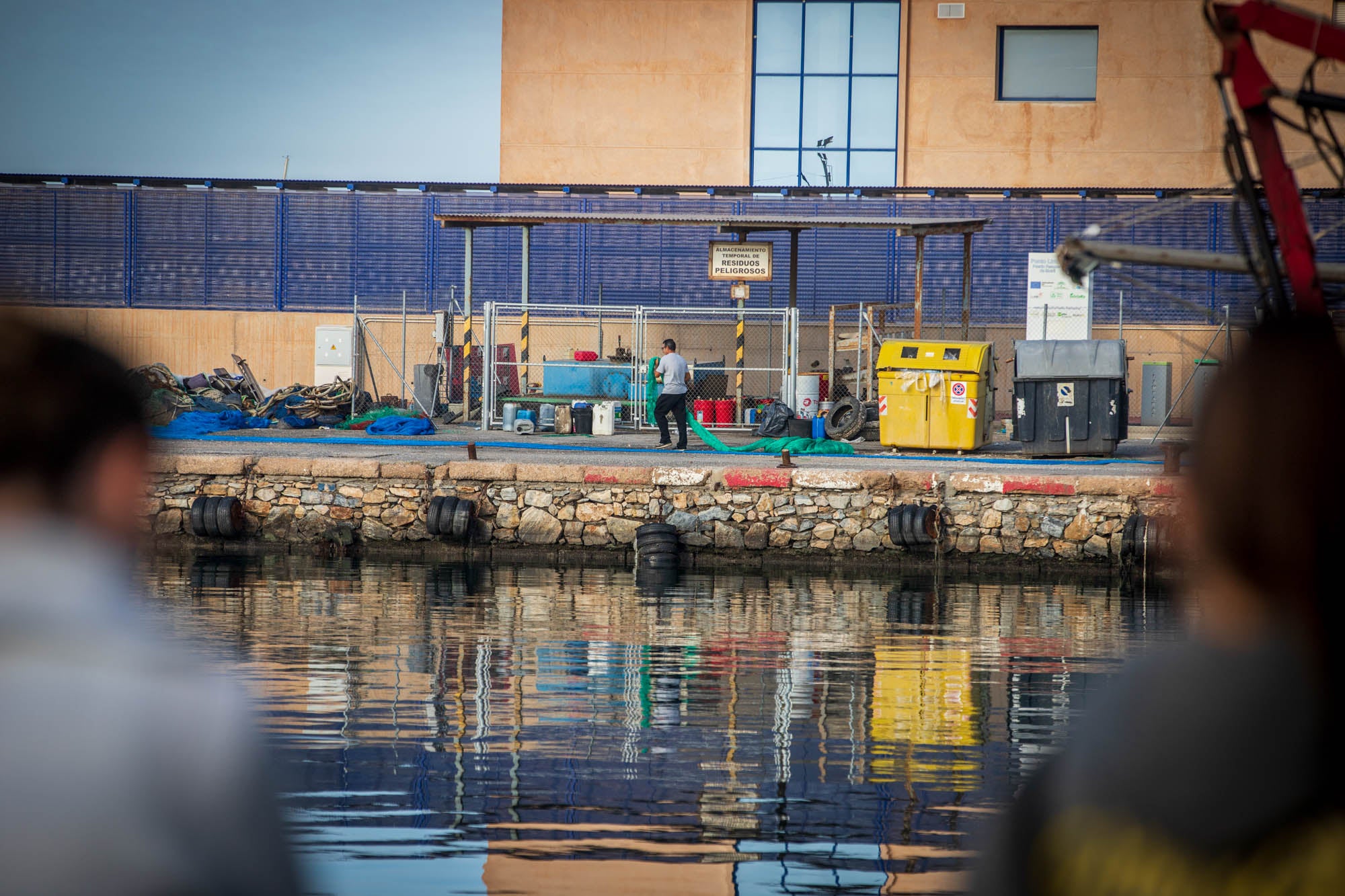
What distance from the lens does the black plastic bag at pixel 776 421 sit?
21.0m

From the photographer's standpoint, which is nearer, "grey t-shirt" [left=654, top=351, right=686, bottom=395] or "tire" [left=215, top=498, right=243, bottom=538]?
"tire" [left=215, top=498, right=243, bottom=538]

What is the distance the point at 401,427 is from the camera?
2095 centimetres

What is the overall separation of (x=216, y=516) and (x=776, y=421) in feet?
29.4

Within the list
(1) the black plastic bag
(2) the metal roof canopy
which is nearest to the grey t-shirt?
(1) the black plastic bag

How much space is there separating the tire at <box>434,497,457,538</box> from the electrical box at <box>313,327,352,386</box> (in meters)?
11.7

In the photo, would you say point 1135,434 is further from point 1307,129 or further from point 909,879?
point 909,879

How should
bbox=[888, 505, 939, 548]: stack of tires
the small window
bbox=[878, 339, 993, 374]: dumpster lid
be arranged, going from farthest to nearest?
the small window → bbox=[878, 339, 993, 374]: dumpster lid → bbox=[888, 505, 939, 548]: stack of tires

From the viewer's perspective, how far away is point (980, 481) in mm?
14836

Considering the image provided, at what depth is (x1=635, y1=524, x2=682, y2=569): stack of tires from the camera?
14742 millimetres

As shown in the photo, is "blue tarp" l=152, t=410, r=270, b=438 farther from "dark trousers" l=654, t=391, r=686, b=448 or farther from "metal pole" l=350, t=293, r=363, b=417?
"dark trousers" l=654, t=391, r=686, b=448

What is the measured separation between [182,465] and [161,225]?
15.2m

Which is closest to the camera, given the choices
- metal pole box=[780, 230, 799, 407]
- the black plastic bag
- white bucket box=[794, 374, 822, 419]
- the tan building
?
metal pole box=[780, 230, 799, 407]

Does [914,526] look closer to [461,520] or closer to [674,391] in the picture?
[461,520]

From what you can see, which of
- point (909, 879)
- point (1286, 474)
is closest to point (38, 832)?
point (1286, 474)
